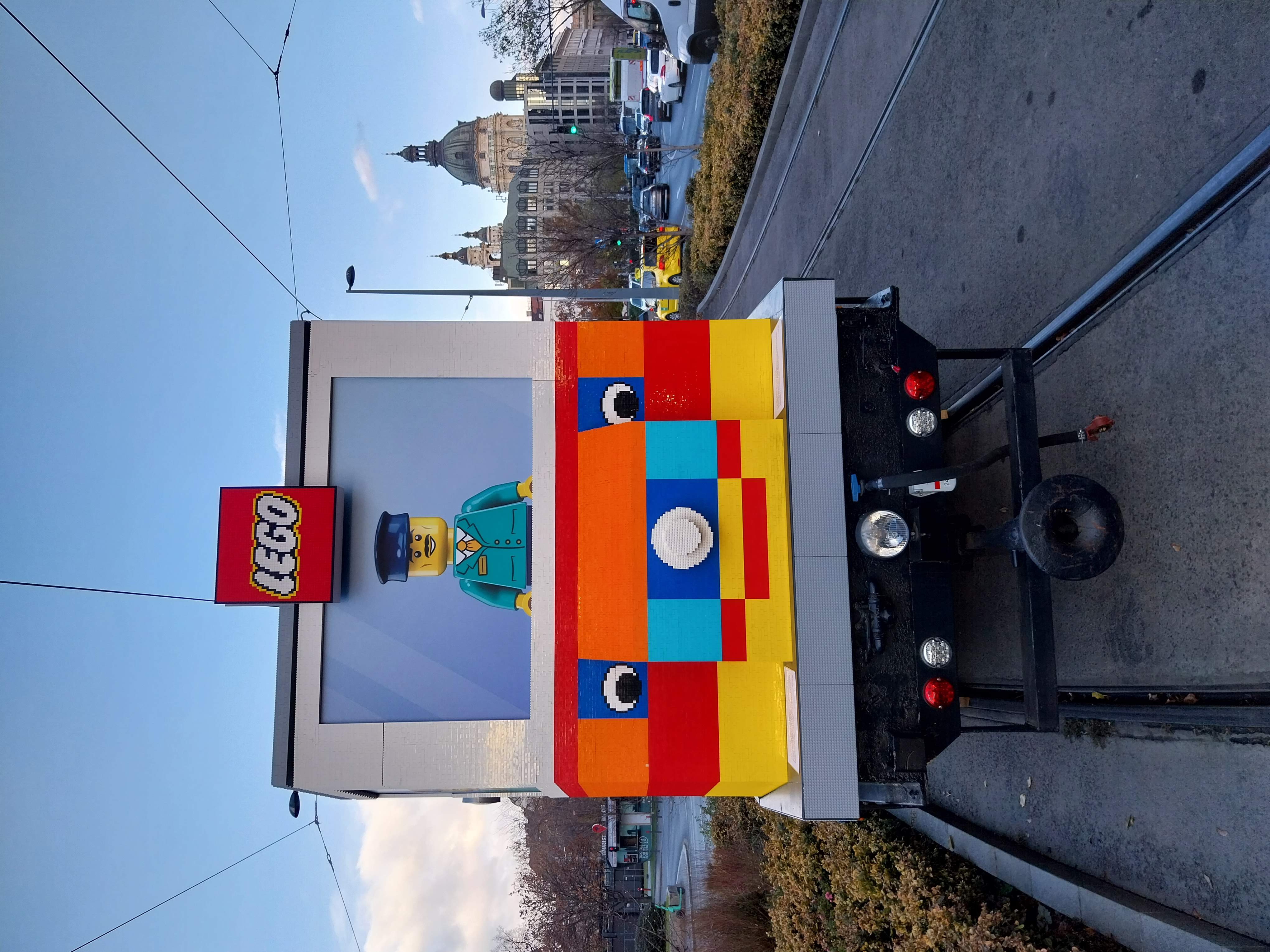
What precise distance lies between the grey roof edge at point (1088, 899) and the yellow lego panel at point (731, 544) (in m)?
4.30

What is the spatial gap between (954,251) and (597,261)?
91.2 feet

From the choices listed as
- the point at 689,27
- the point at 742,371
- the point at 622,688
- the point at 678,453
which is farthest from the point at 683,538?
the point at 689,27

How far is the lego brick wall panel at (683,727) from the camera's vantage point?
24.6 ft

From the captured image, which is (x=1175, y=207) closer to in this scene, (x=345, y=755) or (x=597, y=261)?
(x=345, y=755)

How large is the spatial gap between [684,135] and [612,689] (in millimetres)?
26401

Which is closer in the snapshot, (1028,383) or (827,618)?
(1028,383)

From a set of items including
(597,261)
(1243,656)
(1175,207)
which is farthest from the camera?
(597,261)

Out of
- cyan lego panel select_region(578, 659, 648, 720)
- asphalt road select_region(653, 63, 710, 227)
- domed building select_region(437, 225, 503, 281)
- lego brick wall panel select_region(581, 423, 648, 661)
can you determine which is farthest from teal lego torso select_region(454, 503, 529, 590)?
domed building select_region(437, 225, 503, 281)

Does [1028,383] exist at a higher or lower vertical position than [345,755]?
higher

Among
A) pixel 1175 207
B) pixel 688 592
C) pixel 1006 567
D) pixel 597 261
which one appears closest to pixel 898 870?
pixel 1006 567

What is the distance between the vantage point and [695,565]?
24.4 feet

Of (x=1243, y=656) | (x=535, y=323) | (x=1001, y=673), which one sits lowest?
(x=1001, y=673)

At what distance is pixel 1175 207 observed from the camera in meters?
6.32

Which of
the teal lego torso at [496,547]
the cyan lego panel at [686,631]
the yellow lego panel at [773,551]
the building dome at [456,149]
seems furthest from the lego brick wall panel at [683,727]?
the building dome at [456,149]
